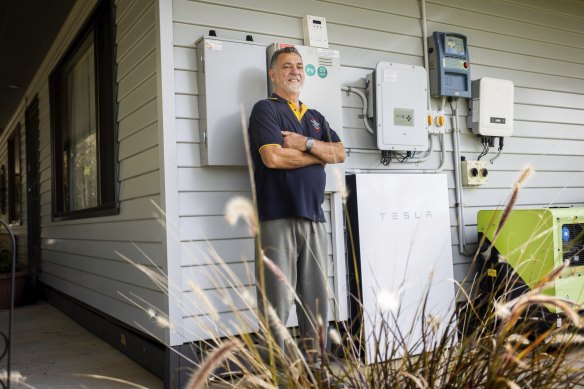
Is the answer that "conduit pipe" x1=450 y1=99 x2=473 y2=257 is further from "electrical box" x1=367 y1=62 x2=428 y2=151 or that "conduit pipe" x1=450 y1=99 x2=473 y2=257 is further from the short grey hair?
the short grey hair

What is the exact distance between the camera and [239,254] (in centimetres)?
306

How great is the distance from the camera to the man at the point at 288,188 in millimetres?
2652

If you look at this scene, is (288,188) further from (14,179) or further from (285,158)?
(14,179)

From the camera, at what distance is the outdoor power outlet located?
3.90 meters

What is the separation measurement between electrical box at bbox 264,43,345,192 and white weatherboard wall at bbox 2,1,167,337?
88cm

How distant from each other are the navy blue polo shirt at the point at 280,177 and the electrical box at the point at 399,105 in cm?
83

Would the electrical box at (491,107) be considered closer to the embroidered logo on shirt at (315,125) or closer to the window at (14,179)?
the embroidered logo on shirt at (315,125)

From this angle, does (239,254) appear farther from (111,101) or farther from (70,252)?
(70,252)

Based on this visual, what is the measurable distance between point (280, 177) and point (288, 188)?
69 mm

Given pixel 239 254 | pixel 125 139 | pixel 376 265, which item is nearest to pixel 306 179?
pixel 239 254

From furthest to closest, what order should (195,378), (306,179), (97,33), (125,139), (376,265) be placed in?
(97,33)
(125,139)
(376,265)
(306,179)
(195,378)

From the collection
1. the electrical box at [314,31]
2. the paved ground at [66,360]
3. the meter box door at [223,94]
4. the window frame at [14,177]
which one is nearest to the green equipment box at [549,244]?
the electrical box at [314,31]

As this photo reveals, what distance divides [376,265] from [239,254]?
843 mm

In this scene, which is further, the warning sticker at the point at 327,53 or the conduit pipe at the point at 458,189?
the conduit pipe at the point at 458,189
